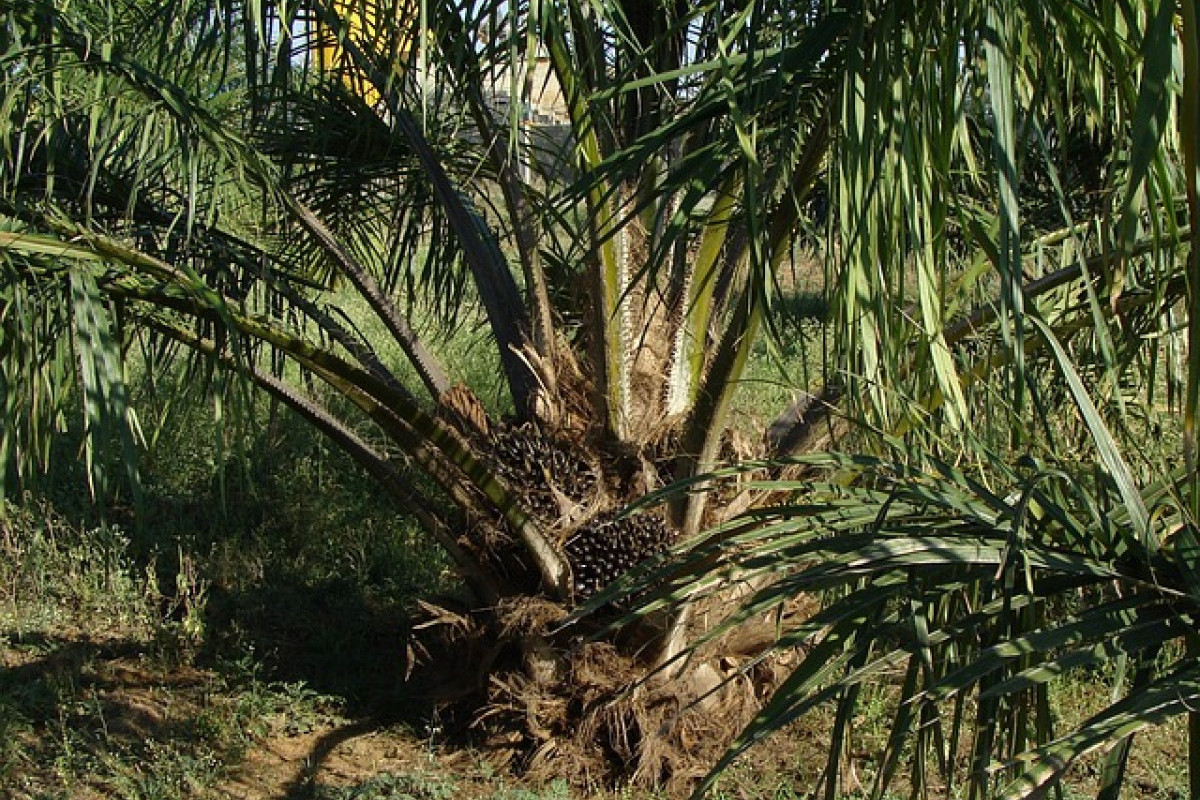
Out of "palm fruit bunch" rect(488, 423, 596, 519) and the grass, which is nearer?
"palm fruit bunch" rect(488, 423, 596, 519)

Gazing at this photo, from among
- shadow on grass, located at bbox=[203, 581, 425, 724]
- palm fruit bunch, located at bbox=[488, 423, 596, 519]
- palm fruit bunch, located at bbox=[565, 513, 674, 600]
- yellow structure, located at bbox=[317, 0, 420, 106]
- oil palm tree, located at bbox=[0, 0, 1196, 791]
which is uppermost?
yellow structure, located at bbox=[317, 0, 420, 106]

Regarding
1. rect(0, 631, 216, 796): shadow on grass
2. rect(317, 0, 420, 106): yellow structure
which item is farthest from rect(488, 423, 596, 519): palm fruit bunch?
rect(0, 631, 216, 796): shadow on grass

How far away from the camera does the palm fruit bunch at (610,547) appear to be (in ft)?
15.0

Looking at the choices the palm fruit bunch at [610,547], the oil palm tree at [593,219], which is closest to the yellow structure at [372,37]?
the oil palm tree at [593,219]

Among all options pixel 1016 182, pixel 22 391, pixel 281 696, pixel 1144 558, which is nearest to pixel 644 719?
pixel 281 696

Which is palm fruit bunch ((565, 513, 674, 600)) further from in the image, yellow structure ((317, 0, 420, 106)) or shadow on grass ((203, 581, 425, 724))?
yellow structure ((317, 0, 420, 106))

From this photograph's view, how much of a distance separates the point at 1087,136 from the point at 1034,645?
10.7 feet

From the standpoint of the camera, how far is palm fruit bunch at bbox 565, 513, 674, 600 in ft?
15.0

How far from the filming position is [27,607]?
624cm

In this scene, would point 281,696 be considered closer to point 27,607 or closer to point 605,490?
point 27,607

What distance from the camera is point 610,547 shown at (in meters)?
4.58

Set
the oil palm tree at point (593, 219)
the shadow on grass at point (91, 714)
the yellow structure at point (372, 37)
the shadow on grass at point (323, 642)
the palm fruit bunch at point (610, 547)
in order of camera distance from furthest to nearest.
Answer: the shadow on grass at point (323, 642) < the shadow on grass at point (91, 714) < the palm fruit bunch at point (610, 547) < the yellow structure at point (372, 37) < the oil palm tree at point (593, 219)

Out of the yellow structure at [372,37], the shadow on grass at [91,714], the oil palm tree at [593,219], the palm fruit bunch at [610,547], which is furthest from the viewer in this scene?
the shadow on grass at [91,714]

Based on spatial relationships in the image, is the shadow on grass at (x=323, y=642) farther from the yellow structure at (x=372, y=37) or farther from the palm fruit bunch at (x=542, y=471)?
the yellow structure at (x=372, y=37)
